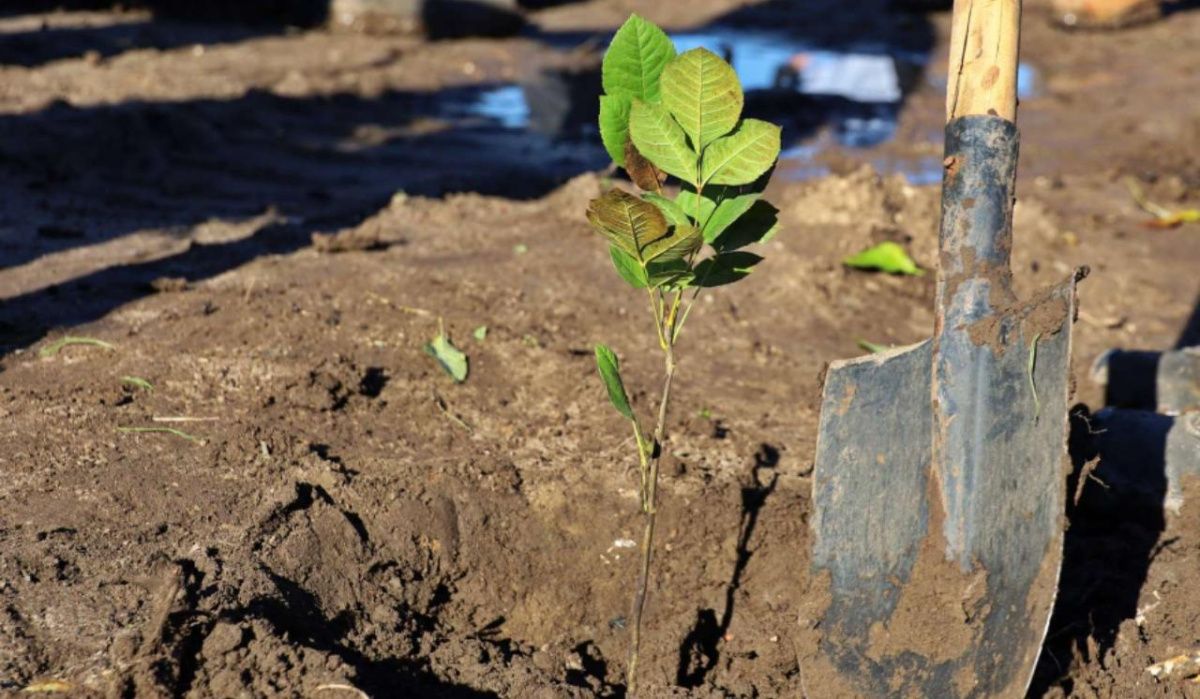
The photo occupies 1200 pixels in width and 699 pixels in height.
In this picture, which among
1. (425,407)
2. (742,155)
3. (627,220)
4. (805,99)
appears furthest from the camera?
(805,99)

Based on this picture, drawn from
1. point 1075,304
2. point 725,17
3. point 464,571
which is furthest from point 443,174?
point 725,17

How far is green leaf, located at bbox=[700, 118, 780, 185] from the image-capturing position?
6.86ft

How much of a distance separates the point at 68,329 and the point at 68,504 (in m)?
1.04

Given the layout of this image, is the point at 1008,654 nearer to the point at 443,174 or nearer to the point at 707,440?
the point at 707,440

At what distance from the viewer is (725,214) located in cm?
216

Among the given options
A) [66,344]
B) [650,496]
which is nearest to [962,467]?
[650,496]

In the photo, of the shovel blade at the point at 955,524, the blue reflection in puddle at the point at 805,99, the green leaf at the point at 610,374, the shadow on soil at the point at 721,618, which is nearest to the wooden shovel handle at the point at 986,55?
the shovel blade at the point at 955,524

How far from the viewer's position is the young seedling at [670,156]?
2.04m

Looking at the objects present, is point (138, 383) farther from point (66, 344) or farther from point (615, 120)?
point (615, 120)

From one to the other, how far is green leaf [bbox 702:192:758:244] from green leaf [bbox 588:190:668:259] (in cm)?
14

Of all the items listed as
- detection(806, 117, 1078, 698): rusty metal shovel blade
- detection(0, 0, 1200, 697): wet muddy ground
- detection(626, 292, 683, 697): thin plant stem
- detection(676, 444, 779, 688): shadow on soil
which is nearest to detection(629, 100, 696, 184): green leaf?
detection(626, 292, 683, 697): thin plant stem

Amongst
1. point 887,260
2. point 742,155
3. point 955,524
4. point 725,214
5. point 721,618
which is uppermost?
point 742,155

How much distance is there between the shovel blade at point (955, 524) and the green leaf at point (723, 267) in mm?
448

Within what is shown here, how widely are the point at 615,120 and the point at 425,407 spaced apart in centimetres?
136
